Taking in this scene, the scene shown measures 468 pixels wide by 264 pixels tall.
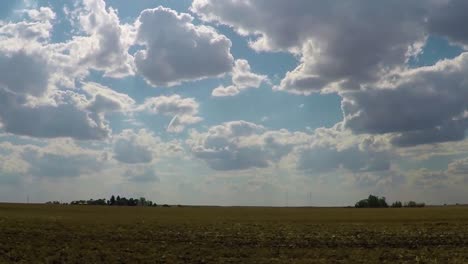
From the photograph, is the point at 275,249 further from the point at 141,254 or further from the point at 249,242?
the point at 141,254

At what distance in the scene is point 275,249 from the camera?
37.2m

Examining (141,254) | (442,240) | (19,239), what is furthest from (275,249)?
(19,239)

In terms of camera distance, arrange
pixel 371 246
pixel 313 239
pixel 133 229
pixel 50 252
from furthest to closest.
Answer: pixel 133 229 → pixel 313 239 → pixel 371 246 → pixel 50 252

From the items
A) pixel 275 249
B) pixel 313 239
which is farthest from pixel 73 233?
pixel 313 239

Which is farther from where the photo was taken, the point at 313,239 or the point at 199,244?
the point at 313,239

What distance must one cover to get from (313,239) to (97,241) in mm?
16659

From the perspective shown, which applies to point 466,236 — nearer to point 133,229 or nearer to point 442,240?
point 442,240

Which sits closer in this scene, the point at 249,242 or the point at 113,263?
the point at 113,263

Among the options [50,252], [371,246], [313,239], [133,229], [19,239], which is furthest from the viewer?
[133,229]

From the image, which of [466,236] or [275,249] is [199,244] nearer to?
[275,249]

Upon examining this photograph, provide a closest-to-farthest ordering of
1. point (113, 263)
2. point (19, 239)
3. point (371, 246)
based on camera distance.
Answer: point (113, 263)
point (19, 239)
point (371, 246)

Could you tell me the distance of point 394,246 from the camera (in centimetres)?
3997

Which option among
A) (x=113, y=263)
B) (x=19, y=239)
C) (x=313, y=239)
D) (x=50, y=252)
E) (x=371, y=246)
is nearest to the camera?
(x=113, y=263)

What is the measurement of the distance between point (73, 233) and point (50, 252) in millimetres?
8721
